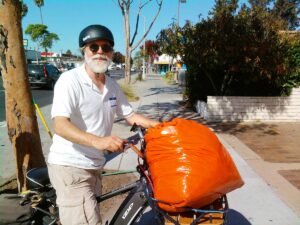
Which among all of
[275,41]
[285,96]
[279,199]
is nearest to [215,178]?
[279,199]

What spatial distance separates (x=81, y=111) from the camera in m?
2.34

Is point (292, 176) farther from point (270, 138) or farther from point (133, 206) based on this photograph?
point (133, 206)

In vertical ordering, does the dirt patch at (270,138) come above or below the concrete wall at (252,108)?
below

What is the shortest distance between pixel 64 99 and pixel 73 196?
676 millimetres

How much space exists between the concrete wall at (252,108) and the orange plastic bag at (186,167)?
8.16 metres

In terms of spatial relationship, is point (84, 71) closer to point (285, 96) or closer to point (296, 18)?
point (285, 96)

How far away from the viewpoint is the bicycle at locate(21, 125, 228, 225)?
2.03 meters

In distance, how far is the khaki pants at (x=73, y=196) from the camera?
2.36 meters

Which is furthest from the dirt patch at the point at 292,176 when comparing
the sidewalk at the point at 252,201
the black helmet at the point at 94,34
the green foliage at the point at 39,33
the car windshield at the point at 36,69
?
the green foliage at the point at 39,33

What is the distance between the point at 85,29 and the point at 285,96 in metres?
9.15

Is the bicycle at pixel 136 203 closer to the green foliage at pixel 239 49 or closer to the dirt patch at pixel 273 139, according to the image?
the dirt patch at pixel 273 139

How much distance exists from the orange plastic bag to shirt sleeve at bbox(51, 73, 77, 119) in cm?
54

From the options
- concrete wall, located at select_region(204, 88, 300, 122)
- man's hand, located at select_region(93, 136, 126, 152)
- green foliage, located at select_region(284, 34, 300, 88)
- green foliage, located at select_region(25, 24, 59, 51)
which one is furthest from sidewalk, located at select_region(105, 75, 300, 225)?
green foliage, located at select_region(25, 24, 59, 51)

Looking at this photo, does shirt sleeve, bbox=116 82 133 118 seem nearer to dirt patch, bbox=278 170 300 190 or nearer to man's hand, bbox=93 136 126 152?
man's hand, bbox=93 136 126 152
